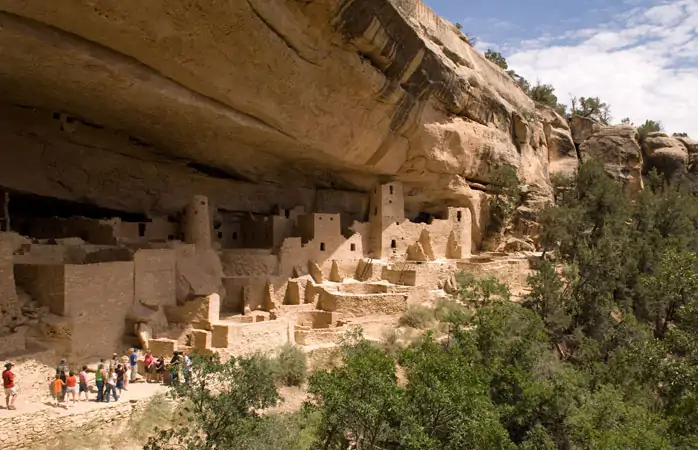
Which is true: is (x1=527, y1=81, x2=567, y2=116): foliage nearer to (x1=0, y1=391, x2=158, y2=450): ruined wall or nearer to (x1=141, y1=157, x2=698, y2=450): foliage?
(x1=141, y1=157, x2=698, y2=450): foliage

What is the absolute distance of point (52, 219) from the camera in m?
13.7

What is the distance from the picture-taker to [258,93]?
12.5m

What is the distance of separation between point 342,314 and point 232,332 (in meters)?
3.64

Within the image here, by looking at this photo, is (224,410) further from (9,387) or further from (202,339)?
(202,339)

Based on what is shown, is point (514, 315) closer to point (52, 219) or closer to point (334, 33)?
point (334, 33)

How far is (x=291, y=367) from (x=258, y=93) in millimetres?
5649

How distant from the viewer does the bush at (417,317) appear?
14617mm

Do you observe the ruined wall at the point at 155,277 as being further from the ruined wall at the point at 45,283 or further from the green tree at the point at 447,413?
the green tree at the point at 447,413

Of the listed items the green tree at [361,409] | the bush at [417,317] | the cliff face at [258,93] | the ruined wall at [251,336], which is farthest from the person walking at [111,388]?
the bush at [417,317]

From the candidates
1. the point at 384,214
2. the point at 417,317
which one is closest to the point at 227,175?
the point at 384,214

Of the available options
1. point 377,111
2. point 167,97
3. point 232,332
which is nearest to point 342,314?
point 232,332

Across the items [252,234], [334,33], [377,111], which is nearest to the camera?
[334,33]

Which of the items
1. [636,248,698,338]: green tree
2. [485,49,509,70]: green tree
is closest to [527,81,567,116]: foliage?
[485,49,509,70]: green tree

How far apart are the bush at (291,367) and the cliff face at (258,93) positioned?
5.09 m
